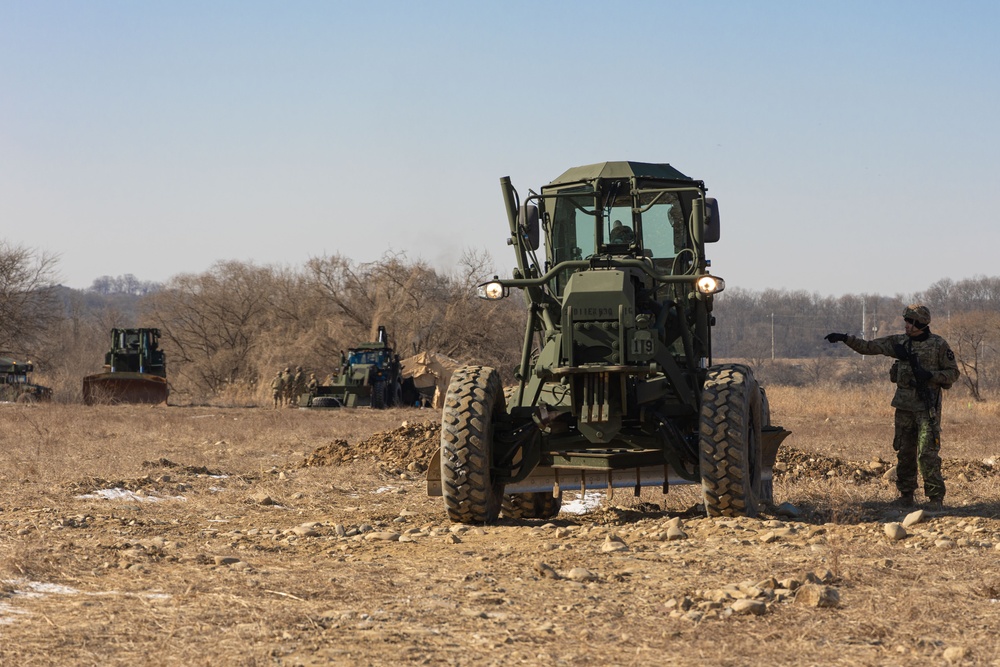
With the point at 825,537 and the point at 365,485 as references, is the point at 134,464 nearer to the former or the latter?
the point at 365,485

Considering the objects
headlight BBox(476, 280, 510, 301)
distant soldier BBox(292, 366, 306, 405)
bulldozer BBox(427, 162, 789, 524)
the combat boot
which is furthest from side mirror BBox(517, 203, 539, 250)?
distant soldier BBox(292, 366, 306, 405)

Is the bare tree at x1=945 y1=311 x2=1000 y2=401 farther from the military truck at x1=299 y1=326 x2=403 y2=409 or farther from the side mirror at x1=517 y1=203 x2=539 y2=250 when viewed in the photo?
the side mirror at x1=517 y1=203 x2=539 y2=250

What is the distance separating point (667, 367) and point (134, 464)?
8.31 m

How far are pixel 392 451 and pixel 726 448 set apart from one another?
8817 mm

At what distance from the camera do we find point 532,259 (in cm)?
993

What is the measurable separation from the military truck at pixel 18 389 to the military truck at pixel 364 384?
7.71 metres

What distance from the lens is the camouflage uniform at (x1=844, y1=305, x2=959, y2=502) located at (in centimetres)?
1025

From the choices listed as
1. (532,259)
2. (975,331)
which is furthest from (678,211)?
(975,331)

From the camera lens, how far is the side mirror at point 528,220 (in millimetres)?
9781

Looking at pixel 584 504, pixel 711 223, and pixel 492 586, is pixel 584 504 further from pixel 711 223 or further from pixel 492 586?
pixel 492 586

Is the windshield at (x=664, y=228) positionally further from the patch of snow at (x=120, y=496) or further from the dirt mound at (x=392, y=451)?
the dirt mound at (x=392, y=451)

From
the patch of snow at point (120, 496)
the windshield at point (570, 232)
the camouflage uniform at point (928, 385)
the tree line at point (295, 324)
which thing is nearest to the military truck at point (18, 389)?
the tree line at point (295, 324)

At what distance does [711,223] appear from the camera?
9.50m

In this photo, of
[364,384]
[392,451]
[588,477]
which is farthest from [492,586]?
[364,384]
